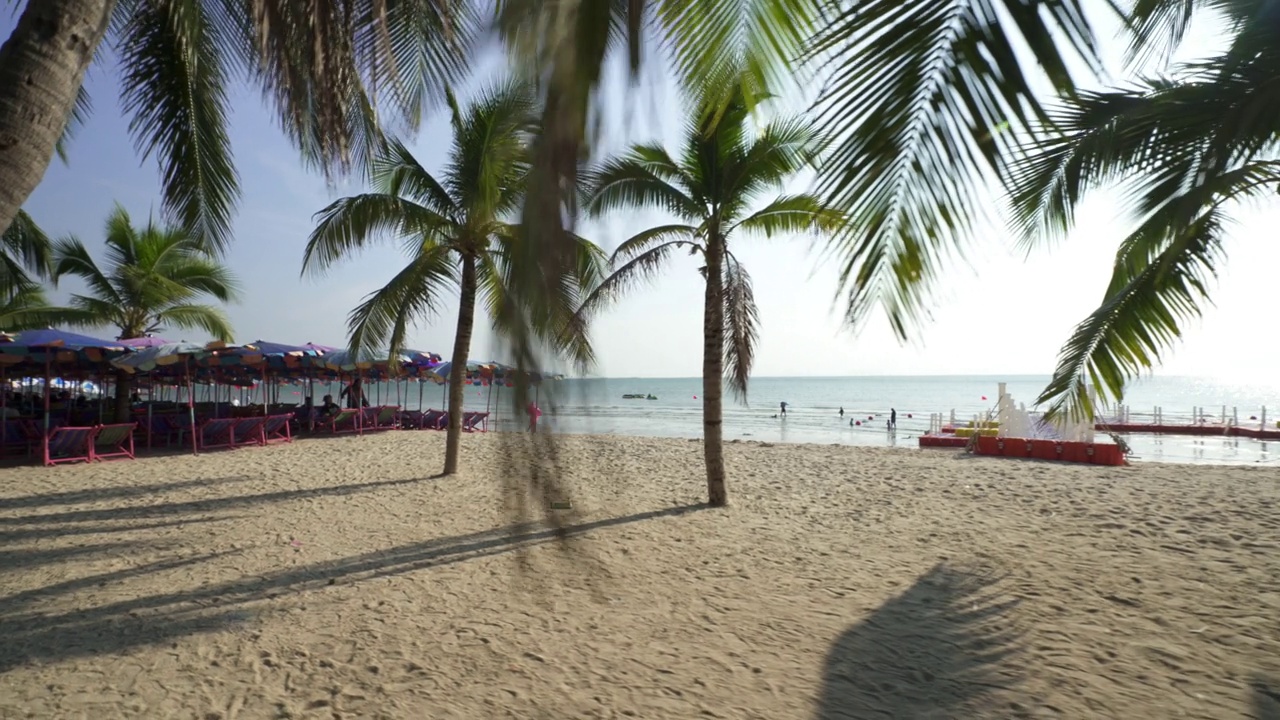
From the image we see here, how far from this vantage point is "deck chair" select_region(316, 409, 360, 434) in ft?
55.0

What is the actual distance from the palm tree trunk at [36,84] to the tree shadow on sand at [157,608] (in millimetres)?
2804

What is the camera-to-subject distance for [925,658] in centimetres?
387

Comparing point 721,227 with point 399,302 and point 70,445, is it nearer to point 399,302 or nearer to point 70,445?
point 399,302

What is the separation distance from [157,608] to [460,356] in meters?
5.56

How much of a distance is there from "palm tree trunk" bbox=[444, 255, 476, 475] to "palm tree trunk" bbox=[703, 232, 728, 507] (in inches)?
141

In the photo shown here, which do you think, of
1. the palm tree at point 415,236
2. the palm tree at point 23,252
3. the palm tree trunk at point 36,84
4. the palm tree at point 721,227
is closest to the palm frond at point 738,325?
the palm tree at point 721,227

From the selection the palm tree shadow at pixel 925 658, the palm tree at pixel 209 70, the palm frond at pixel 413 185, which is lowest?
the palm tree shadow at pixel 925 658

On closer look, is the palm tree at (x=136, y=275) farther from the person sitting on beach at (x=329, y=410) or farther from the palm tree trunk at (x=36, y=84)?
the palm tree trunk at (x=36, y=84)

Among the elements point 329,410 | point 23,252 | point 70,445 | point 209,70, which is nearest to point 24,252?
point 23,252

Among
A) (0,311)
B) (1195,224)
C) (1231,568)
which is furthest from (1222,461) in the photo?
(0,311)

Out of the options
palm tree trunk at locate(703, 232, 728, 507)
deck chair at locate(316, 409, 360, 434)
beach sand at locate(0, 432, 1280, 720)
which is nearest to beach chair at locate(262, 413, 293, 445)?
deck chair at locate(316, 409, 360, 434)

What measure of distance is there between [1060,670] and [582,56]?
→ 450 cm

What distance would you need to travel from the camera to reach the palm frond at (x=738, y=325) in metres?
7.99

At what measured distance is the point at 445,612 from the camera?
14.8 feet
